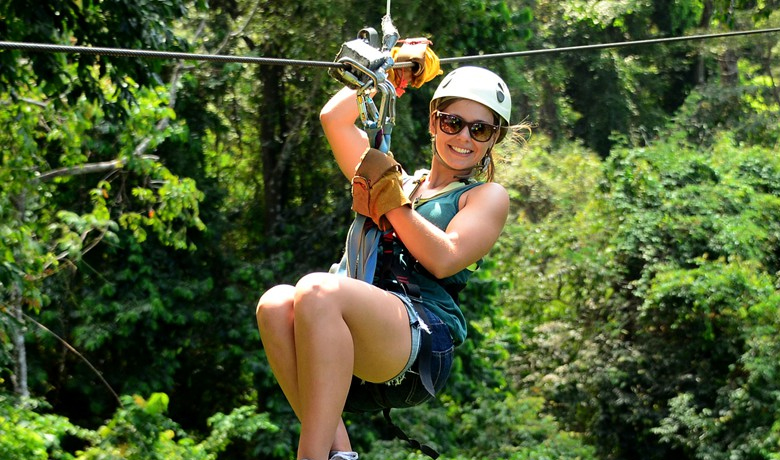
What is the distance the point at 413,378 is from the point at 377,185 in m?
0.48

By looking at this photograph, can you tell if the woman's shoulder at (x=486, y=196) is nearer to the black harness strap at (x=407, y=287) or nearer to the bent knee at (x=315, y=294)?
the black harness strap at (x=407, y=287)

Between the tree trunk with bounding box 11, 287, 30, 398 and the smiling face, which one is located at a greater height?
A: the smiling face

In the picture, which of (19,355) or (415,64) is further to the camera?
(19,355)

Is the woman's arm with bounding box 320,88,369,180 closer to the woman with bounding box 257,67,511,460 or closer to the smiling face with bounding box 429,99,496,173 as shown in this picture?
the woman with bounding box 257,67,511,460

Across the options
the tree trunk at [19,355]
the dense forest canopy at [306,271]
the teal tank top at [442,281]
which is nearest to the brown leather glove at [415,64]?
the teal tank top at [442,281]

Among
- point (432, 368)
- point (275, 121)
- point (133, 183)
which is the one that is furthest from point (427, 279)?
point (275, 121)

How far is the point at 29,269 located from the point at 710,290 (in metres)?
6.17

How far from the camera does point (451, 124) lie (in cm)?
300

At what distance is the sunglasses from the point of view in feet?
9.83

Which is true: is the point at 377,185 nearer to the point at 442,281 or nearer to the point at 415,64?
the point at 442,281

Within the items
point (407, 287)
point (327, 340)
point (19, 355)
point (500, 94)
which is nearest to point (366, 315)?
point (327, 340)

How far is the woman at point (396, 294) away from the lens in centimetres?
253

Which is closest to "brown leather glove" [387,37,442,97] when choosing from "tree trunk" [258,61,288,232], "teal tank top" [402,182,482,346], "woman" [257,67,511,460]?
"woman" [257,67,511,460]

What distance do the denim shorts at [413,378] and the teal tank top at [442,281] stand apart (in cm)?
4
